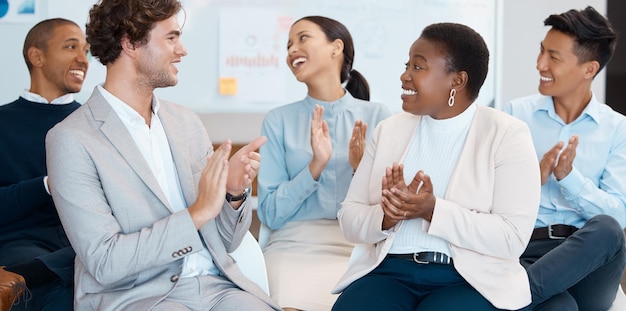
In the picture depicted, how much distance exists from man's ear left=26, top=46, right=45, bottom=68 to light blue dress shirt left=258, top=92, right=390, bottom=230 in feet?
3.19

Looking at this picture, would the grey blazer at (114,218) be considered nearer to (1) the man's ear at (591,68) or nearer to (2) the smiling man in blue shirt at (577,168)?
(2) the smiling man in blue shirt at (577,168)

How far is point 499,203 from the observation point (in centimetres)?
230

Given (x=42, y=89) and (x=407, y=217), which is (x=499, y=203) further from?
(x=42, y=89)

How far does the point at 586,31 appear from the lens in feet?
9.93

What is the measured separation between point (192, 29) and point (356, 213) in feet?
8.25

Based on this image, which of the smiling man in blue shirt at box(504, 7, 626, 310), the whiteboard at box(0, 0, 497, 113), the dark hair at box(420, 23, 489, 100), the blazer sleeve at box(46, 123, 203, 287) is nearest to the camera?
the blazer sleeve at box(46, 123, 203, 287)

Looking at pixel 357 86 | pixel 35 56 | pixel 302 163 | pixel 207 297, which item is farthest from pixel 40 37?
pixel 207 297

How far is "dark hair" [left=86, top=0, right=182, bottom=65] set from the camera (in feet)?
7.30

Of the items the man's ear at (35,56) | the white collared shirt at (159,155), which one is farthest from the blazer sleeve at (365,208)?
the man's ear at (35,56)

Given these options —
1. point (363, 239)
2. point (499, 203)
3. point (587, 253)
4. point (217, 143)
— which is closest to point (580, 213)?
point (587, 253)

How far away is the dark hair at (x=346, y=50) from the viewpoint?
3.31 m

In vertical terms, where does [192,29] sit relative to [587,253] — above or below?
above

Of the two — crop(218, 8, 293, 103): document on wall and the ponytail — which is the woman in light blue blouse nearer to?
the ponytail

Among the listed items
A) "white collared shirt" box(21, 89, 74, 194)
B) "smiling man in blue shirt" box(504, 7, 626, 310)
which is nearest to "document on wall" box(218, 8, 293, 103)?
"white collared shirt" box(21, 89, 74, 194)
